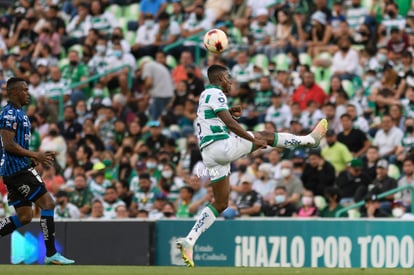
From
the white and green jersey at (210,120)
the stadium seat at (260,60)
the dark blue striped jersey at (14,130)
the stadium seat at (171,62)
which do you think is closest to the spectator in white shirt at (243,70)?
the stadium seat at (260,60)

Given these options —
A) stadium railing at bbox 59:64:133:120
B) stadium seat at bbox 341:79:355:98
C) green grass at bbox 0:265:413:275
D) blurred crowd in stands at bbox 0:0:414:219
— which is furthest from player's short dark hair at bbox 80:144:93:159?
green grass at bbox 0:265:413:275

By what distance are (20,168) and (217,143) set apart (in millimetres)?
2477

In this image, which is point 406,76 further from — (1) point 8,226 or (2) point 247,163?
(1) point 8,226

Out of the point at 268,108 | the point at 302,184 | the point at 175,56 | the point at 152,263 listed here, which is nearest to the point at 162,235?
the point at 152,263

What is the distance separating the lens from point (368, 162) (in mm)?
21000

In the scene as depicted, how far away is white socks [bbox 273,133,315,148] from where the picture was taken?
15258 mm

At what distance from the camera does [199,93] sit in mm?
24781

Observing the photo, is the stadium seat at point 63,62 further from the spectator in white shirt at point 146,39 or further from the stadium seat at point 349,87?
the stadium seat at point 349,87

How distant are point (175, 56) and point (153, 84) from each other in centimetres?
127

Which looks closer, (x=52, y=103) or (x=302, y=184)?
(x=302, y=184)

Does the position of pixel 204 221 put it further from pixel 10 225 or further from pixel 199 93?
pixel 199 93

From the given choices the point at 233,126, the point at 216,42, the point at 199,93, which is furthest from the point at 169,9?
the point at 233,126

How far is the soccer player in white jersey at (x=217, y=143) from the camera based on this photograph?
48.9 feet

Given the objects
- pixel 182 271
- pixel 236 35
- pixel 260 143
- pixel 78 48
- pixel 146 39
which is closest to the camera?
pixel 182 271
